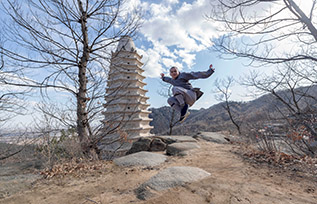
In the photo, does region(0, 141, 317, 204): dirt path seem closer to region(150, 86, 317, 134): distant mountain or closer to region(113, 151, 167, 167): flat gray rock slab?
region(113, 151, 167, 167): flat gray rock slab

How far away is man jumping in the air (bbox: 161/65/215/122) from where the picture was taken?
378 centimetres

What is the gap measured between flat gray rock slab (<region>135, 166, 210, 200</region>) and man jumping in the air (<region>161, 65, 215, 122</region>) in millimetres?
1424

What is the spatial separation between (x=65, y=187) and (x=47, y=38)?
446cm

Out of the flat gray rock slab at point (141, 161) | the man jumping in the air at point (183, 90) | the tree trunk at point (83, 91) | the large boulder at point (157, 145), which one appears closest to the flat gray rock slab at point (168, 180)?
the man jumping in the air at point (183, 90)

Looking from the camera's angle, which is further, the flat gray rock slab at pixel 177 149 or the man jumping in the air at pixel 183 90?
the flat gray rock slab at pixel 177 149

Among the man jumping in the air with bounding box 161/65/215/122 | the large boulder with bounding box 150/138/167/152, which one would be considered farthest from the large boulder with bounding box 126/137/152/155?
the man jumping in the air with bounding box 161/65/215/122

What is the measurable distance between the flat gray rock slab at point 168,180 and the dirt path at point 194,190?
15 cm

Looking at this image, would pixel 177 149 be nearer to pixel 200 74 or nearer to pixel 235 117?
pixel 200 74

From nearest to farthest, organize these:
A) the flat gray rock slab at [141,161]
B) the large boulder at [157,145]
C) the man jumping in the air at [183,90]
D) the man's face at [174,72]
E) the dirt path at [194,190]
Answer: the dirt path at [194,190] → the man jumping in the air at [183,90] → the man's face at [174,72] → the flat gray rock slab at [141,161] → the large boulder at [157,145]

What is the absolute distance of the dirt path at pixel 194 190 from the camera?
2.88m

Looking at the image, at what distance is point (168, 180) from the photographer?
3.51 m

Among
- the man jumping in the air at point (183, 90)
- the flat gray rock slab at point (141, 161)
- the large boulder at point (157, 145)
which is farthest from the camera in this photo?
the large boulder at point (157, 145)

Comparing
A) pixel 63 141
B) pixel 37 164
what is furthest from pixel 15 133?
pixel 63 141

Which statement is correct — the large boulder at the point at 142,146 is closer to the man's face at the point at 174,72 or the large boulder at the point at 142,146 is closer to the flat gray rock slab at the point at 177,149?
the flat gray rock slab at the point at 177,149
